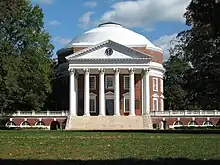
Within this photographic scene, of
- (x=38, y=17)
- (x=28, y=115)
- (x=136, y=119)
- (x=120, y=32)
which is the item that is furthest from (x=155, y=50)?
(x=38, y=17)

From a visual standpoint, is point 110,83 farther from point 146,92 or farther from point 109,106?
point 146,92

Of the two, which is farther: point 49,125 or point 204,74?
point 49,125

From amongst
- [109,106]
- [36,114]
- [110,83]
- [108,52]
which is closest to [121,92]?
[110,83]

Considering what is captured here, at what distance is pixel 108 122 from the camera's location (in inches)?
2830

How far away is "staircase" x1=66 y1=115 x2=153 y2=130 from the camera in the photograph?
6969 cm

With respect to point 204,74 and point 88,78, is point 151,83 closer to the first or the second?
point 88,78

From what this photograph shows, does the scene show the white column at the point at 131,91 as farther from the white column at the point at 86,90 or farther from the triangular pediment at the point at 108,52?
the white column at the point at 86,90

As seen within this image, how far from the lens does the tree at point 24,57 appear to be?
5345 cm

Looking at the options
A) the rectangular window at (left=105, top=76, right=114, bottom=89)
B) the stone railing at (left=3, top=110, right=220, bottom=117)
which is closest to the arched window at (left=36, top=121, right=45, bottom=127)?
the stone railing at (left=3, top=110, right=220, bottom=117)

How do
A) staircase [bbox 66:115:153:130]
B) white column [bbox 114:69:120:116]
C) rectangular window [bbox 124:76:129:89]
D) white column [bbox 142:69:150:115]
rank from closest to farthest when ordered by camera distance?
staircase [bbox 66:115:153:130] → white column [bbox 114:69:120:116] → white column [bbox 142:69:150:115] → rectangular window [bbox 124:76:129:89]

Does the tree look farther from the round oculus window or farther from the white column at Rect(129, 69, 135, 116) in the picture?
the white column at Rect(129, 69, 135, 116)

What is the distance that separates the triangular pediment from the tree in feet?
41.1

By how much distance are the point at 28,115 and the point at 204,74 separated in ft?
120
